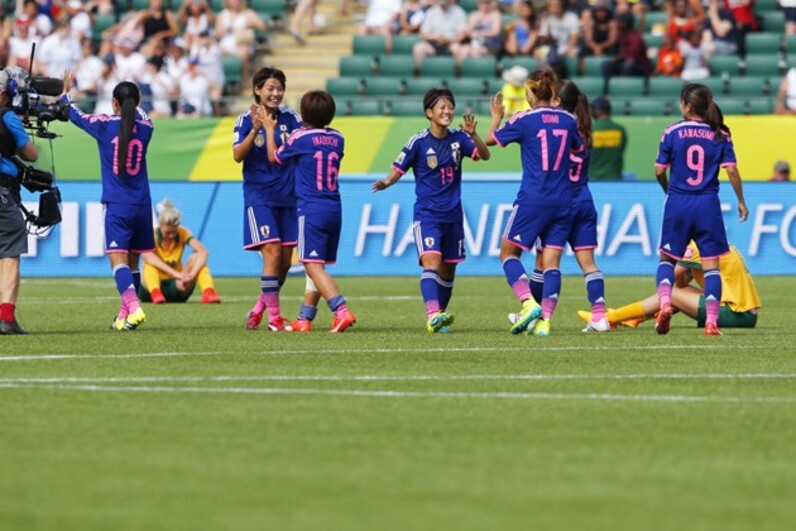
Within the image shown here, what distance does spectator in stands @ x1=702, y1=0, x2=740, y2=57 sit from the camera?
27750 millimetres

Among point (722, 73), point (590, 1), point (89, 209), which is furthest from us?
point (590, 1)

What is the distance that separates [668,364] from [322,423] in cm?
353

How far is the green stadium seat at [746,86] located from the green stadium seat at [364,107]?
538 centimetres

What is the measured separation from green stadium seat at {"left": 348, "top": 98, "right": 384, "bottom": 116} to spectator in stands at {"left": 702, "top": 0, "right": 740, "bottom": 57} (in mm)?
5186

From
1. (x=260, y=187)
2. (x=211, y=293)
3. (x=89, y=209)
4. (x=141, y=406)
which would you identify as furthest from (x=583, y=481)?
(x=89, y=209)

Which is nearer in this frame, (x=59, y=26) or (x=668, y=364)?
(x=668, y=364)

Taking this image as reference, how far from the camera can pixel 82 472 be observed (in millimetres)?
6977

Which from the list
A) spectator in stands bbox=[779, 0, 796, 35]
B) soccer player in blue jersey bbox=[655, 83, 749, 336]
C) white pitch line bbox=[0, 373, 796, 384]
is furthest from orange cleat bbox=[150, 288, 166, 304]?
spectator in stands bbox=[779, 0, 796, 35]

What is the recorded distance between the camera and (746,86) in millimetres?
27109

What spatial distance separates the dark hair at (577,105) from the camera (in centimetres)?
1423

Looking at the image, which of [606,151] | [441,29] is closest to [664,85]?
[606,151]

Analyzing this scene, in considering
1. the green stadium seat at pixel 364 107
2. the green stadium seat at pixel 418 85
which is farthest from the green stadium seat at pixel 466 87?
the green stadium seat at pixel 364 107

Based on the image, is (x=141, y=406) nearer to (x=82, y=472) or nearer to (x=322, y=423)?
(x=322, y=423)

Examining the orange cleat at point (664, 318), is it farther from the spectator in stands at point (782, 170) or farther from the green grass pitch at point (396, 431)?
the spectator in stands at point (782, 170)
